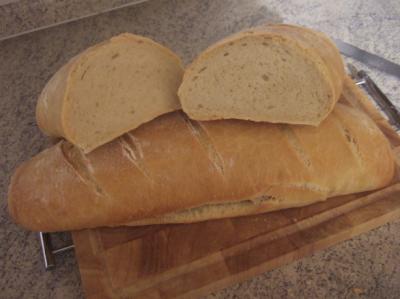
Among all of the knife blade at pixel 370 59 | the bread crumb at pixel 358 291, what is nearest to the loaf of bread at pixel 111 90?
the bread crumb at pixel 358 291

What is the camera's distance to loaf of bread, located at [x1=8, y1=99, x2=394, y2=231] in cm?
87

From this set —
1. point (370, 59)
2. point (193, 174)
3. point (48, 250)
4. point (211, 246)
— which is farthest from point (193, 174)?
point (370, 59)

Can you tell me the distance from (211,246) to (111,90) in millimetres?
395

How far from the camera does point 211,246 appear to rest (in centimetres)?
87

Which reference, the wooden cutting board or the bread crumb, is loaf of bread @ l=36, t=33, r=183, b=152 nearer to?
the wooden cutting board

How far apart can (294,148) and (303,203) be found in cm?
13

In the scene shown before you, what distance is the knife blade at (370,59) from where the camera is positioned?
1.22 m

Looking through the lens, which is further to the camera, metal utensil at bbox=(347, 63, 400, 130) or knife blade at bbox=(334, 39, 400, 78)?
knife blade at bbox=(334, 39, 400, 78)

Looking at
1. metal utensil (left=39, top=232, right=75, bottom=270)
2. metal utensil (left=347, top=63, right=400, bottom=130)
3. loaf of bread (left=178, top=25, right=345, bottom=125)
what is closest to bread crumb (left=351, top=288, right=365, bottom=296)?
loaf of bread (left=178, top=25, right=345, bottom=125)

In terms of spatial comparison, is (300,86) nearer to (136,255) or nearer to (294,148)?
(294,148)

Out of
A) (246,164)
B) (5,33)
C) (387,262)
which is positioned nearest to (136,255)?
(246,164)

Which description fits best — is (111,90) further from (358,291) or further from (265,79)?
(358,291)

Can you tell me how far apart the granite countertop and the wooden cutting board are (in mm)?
43

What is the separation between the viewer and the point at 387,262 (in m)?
0.87
